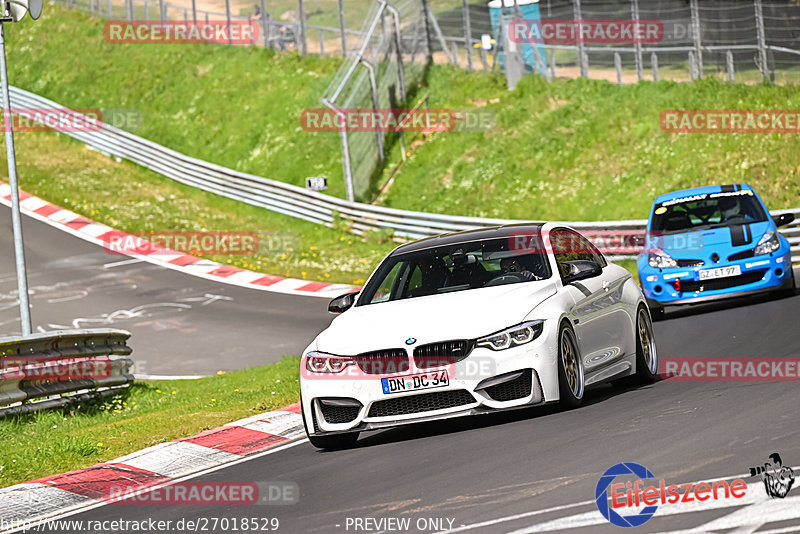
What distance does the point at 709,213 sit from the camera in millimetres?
16828

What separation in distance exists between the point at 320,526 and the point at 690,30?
82.6 ft

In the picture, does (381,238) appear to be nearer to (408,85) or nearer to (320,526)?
(408,85)

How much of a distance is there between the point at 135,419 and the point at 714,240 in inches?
298

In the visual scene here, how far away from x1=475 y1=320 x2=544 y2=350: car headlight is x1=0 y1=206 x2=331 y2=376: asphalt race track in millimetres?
9578

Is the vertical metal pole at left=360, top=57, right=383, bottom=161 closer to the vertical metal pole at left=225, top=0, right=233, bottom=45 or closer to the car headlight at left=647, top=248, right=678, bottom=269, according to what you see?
the vertical metal pole at left=225, top=0, right=233, bottom=45

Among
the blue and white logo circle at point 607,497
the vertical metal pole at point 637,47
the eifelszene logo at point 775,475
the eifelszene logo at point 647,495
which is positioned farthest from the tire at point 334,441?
the vertical metal pole at point 637,47

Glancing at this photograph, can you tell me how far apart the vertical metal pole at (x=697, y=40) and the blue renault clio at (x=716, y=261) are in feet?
45.1

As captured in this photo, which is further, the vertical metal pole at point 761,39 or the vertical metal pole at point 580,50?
the vertical metal pole at point 580,50

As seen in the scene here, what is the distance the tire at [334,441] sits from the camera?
9039 mm

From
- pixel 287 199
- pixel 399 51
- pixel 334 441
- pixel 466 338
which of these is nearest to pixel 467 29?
pixel 399 51

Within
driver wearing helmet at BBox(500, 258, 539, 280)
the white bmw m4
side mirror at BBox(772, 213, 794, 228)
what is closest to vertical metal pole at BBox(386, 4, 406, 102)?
side mirror at BBox(772, 213, 794, 228)

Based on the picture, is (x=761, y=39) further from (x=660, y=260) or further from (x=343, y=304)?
(x=343, y=304)

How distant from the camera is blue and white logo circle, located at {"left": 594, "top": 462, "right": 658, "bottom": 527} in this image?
5.56 metres

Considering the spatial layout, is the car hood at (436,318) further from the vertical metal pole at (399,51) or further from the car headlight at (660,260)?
the vertical metal pole at (399,51)
